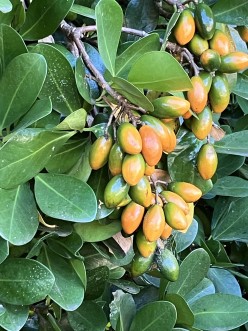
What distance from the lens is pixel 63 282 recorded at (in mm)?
783

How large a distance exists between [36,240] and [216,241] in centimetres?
46

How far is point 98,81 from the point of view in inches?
27.8

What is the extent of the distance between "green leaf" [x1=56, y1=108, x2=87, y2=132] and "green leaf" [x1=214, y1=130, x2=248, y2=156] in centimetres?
26

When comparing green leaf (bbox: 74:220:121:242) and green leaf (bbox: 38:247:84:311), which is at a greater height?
green leaf (bbox: 74:220:121:242)

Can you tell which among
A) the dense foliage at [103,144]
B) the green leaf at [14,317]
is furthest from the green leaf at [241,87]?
the green leaf at [14,317]

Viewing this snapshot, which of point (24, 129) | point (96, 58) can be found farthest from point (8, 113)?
point (96, 58)

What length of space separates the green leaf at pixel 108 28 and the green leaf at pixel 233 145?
0.73 ft

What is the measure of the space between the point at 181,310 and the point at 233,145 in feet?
0.91

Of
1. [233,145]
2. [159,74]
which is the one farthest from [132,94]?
[233,145]

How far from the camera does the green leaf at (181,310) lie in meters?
0.86

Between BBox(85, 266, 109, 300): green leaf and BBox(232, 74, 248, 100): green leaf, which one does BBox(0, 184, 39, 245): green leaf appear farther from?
BBox(232, 74, 248, 100): green leaf

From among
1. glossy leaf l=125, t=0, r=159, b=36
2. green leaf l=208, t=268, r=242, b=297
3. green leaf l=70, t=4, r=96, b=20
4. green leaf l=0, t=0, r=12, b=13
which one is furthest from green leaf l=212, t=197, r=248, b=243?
green leaf l=0, t=0, r=12, b=13

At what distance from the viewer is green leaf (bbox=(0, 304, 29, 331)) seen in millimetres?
744

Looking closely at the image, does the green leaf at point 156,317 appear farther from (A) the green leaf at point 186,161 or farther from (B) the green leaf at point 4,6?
(B) the green leaf at point 4,6
